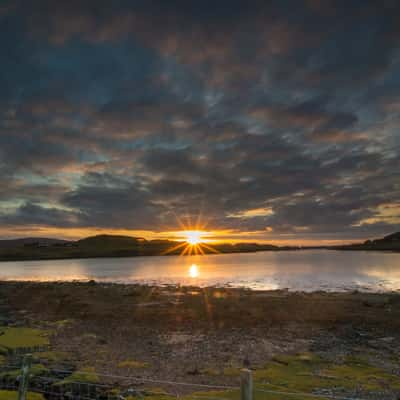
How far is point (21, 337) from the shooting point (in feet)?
81.9

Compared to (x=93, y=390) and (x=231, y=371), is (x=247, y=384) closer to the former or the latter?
(x=93, y=390)

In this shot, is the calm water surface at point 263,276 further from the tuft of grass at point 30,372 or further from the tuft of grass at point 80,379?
the tuft of grass at point 30,372

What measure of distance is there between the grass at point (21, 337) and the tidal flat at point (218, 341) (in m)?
0.07

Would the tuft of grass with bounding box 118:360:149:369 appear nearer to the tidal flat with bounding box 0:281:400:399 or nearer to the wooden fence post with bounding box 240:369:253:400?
the tidal flat with bounding box 0:281:400:399

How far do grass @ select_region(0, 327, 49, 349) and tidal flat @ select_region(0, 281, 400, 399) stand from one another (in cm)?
7

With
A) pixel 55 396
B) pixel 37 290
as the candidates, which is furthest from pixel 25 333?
pixel 37 290

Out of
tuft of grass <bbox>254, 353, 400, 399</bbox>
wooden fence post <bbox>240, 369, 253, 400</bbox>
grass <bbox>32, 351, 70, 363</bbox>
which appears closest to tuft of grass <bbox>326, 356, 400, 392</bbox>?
tuft of grass <bbox>254, 353, 400, 399</bbox>

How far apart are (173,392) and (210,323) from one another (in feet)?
51.5

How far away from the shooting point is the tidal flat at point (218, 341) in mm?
16531

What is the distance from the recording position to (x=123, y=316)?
34094 mm

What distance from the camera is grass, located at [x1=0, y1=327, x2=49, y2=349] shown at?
22.8m

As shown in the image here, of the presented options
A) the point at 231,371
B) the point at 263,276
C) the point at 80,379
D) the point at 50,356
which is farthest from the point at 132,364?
the point at 263,276

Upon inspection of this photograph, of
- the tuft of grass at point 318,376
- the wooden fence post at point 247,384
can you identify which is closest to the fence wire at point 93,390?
the tuft of grass at point 318,376

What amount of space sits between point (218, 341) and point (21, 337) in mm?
14961
